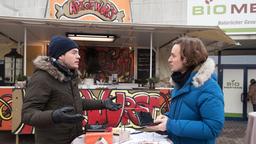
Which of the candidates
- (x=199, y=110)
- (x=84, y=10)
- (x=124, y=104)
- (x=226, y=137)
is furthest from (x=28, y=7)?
(x=199, y=110)

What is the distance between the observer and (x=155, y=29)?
9195 mm

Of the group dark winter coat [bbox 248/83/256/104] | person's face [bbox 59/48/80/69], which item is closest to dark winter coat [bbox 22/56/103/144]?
person's face [bbox 59/48/80/69]

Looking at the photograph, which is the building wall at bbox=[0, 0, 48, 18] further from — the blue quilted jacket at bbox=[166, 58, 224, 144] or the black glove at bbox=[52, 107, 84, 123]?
the blue quilted jacket at bbox=[166, 58, 224, 144]

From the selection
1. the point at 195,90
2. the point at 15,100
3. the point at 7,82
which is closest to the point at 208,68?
the point at 195,90

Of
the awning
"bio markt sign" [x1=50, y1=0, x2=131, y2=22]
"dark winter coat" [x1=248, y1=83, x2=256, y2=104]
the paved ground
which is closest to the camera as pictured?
the awning

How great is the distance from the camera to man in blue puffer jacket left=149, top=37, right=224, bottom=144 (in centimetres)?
253

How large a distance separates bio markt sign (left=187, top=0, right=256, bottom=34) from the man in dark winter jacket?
380 inches

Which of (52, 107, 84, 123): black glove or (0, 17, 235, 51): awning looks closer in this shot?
(52, 107, 84, 123): black glove

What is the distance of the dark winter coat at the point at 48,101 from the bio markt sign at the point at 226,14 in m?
9.74

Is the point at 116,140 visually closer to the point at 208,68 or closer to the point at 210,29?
the point at 208,68

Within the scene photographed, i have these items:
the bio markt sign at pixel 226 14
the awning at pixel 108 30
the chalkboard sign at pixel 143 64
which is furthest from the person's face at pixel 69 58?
the chalkboard sign at pixel 143 64

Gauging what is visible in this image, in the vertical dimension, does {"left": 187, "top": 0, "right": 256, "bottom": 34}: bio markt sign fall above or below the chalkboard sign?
above

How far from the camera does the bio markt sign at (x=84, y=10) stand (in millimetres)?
Result: 10688

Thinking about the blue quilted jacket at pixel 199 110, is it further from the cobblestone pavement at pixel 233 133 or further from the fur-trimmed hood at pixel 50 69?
the cobblestone pavement at pixel 233 133
